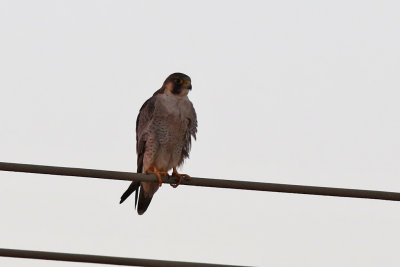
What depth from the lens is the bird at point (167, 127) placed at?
6.86 m

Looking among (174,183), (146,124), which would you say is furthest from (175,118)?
(174,183)

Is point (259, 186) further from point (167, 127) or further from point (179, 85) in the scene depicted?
point (179, 85)

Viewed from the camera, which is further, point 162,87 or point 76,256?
point 162,87

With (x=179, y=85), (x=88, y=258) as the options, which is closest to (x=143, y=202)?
(x=179, y=85)

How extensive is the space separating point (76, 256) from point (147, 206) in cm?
372

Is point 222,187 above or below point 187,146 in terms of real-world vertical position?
below

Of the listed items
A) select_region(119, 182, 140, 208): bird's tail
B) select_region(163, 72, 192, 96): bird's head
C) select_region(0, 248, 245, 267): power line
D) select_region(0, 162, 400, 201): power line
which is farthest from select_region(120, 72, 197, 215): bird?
select_region(0, 248, 245, 267): power line

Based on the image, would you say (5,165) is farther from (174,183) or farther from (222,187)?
(174,183)

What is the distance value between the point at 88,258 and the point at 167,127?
128 inches

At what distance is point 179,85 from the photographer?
704 centimetres

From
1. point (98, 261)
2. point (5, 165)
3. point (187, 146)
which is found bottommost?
point (98, 261)

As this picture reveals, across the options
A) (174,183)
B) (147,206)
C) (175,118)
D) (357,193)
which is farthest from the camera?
(147,206)

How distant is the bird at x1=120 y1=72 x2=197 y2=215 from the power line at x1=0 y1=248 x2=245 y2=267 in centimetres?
297

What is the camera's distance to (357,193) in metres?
4.06
